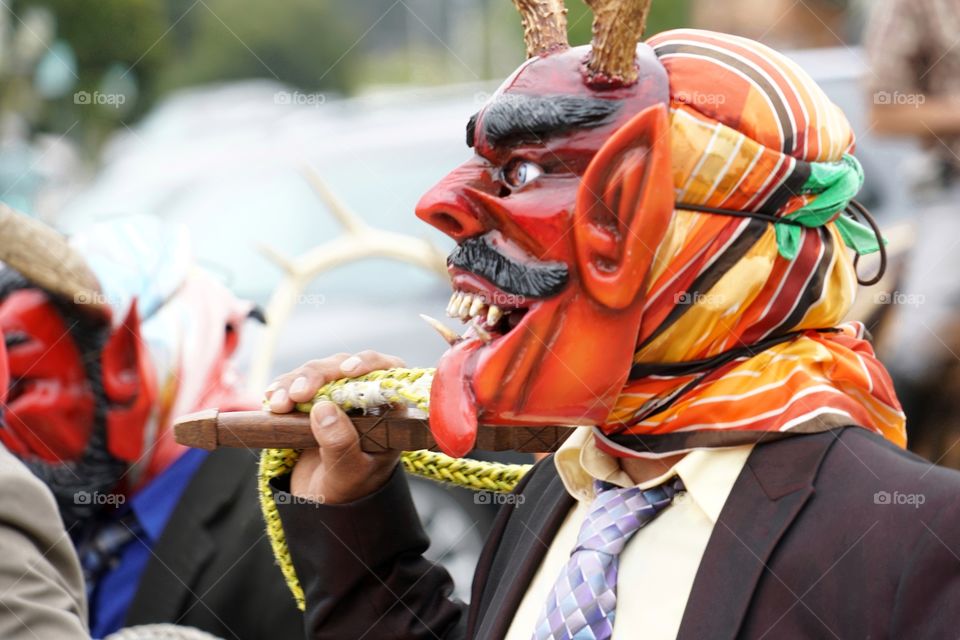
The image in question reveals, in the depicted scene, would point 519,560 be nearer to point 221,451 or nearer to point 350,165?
point 221,451

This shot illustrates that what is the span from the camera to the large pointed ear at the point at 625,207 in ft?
5.74

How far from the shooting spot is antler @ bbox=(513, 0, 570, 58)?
1.91m

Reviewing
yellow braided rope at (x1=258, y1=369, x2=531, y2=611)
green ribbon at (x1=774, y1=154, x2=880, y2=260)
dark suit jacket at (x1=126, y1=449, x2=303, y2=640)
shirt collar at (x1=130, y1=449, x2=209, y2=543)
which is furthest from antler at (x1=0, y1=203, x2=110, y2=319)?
green ribbon at (x1=774, y1=154, x2=880, y2=260)

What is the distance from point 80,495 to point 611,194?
235 centimetres

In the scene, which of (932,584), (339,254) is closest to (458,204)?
(932,584)

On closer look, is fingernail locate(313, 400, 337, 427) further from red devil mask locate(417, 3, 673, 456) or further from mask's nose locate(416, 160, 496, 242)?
mask's nose locate(416, 160, 496, 242)

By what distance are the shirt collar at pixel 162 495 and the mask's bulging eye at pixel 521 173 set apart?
2.14 meters

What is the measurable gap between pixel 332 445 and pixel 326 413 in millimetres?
48

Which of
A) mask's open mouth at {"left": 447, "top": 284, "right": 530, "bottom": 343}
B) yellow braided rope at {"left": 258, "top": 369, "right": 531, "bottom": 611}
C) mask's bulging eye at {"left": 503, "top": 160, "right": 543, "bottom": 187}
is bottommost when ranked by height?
yellow braided rope at {"left": 258, "top": 369, "right": 531, "bottom": 611}

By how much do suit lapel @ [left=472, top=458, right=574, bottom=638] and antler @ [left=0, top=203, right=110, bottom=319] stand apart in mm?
1597

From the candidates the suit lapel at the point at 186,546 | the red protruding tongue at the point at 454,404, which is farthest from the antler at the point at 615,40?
the suit lapel at the point at 186,546

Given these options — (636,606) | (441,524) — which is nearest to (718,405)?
(636,606)

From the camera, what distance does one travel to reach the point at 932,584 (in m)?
1.56

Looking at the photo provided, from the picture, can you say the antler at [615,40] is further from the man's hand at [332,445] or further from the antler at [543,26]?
the man's hand at [332,445]
